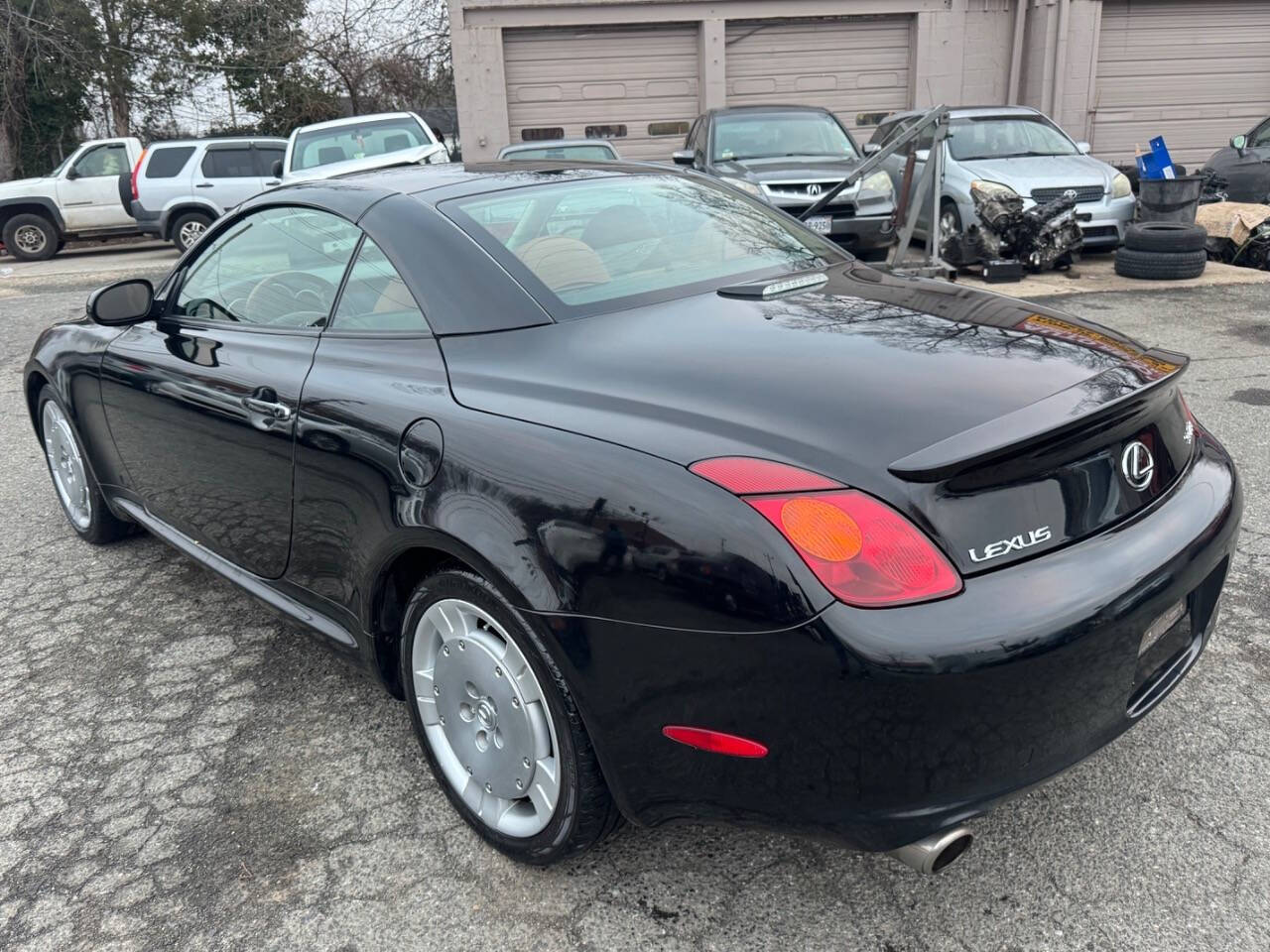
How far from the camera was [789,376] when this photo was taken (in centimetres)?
208

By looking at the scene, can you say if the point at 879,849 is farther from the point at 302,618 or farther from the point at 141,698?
the point at 141,698

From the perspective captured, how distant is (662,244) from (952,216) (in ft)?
26.9

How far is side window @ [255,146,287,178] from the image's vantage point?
48.3 ft

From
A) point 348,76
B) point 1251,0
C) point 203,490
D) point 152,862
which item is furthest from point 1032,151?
point 348,76

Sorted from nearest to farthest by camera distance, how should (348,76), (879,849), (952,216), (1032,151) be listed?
(879,849) < (952,216) < (1032,151) < (348,76)

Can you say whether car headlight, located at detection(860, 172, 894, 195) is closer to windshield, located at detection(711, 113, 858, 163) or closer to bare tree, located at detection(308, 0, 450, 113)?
windshield, located at detection(711, 113, 858, 163)

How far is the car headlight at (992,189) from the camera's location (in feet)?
31.4

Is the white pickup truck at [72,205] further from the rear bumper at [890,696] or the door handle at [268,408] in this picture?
the rear bumper at [890,696]

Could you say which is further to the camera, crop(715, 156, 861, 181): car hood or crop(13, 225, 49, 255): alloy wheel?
crop(13, 225, 49, 255): alloy wheel

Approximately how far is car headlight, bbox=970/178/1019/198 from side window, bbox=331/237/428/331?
8.22 metres

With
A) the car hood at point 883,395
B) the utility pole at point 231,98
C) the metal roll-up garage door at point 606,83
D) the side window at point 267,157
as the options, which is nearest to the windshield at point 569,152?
the metal roll-up garage door at point 606,83

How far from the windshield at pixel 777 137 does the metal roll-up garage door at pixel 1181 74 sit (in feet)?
26.3

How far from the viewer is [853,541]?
1.74 meters

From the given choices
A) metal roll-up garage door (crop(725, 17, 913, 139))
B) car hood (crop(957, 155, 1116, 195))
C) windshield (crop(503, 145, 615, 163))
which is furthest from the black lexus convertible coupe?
metal roll-up garage door (crop(725, 17, 913, 139))
